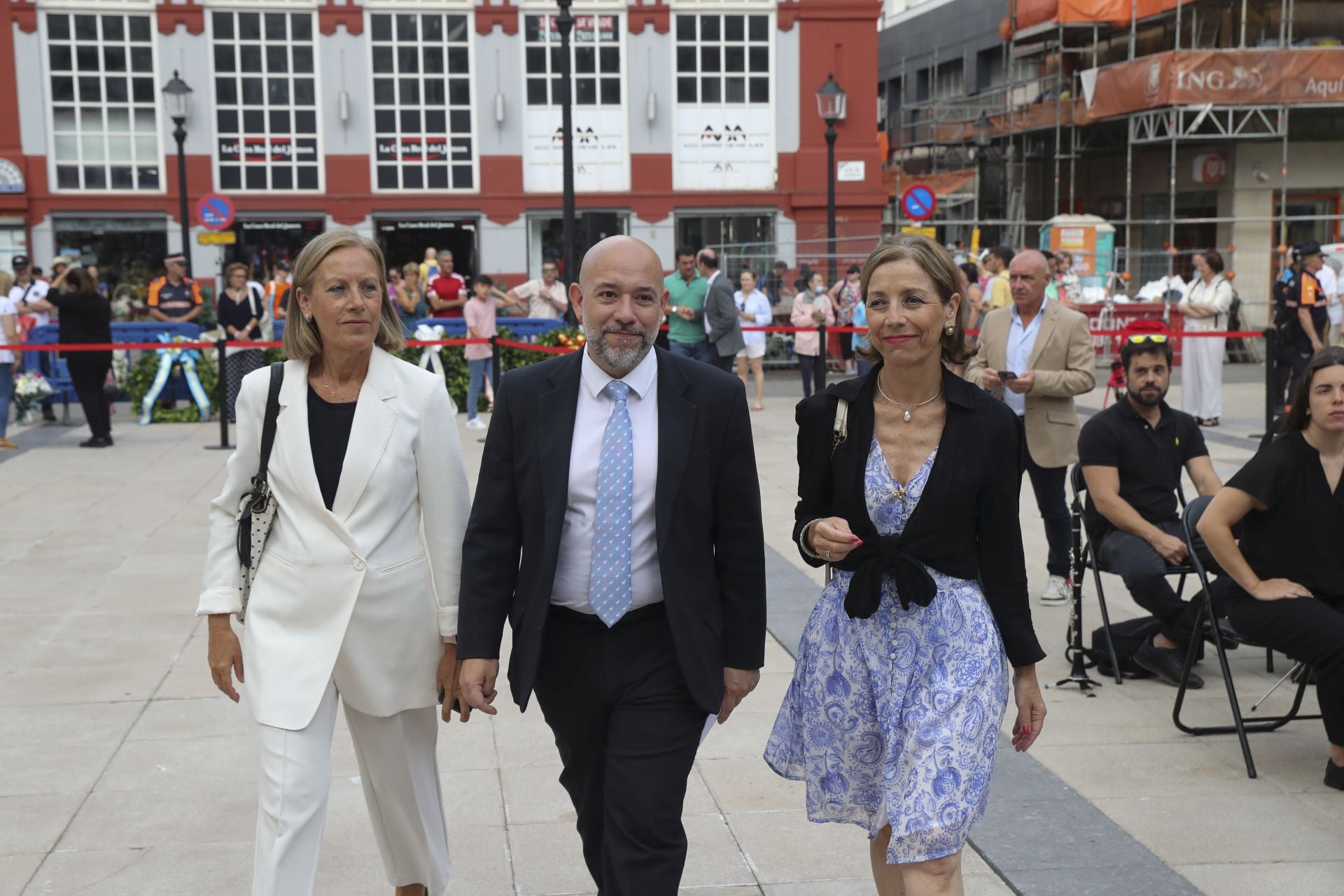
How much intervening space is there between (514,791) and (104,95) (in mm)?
28003

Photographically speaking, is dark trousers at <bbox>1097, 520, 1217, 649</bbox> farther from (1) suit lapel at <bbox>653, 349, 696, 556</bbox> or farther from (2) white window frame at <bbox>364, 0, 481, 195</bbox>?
(2) white window frame at <bbox>364, 0, 481, 195</bbox>

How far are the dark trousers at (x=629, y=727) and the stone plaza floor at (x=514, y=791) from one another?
1.04m

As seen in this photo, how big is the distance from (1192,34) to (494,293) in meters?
18.0

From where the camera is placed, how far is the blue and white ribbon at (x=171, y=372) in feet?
54.1

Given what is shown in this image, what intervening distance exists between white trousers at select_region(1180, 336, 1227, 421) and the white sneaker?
825 centimetres

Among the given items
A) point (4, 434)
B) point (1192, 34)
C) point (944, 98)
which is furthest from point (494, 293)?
point (944, 98)

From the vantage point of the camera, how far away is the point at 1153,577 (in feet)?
20.3

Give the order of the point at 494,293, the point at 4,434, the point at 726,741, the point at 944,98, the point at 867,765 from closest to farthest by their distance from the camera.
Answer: the point at 867,765 → the point at 726,741 → the point at 4,434 → the point at 494,293 → the point at 944,98

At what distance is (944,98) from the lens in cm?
4569

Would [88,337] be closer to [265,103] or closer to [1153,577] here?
[1153,577]

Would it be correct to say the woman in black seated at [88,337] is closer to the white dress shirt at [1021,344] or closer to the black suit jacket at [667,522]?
the white dress shirt at [1021,344]

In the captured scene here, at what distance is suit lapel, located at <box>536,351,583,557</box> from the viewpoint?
326 cm

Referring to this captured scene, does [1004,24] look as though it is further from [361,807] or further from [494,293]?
[361,807]

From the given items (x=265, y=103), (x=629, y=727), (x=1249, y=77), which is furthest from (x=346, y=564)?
(x=1249, y=77)
